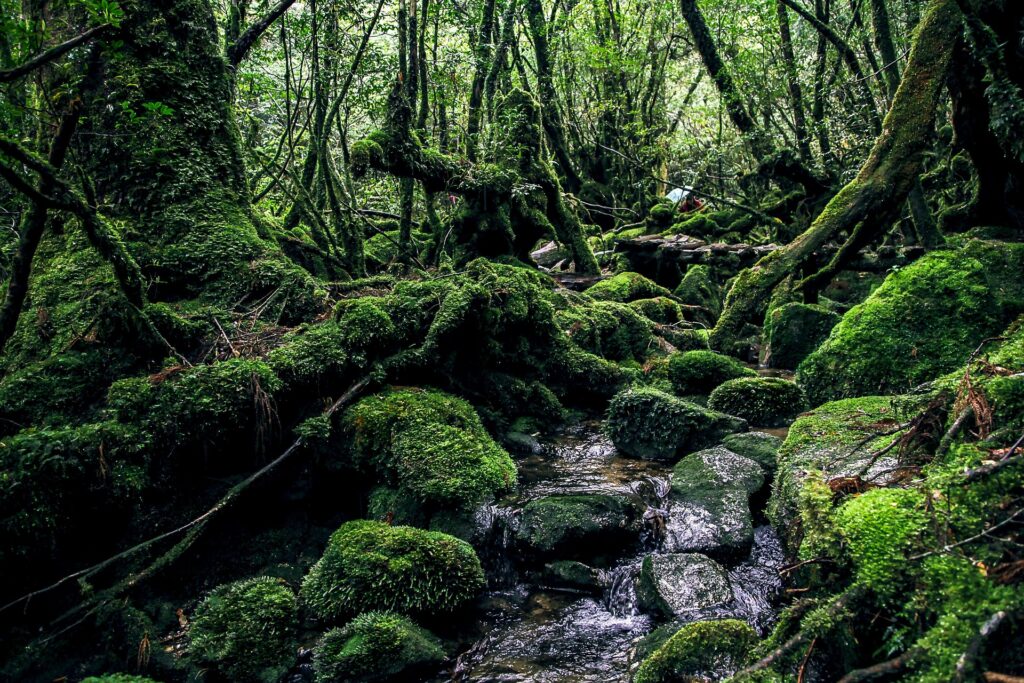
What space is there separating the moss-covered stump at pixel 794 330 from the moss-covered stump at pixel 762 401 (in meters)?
2.03

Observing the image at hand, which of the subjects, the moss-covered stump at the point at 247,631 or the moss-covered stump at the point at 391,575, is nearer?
the moss-covered stump at the point at 247,631

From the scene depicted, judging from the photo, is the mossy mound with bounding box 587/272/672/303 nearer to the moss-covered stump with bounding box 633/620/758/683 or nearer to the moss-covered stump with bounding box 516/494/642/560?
the moss-covered stump with bounding box 516/494/642/560

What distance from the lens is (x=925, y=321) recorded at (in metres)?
5.68

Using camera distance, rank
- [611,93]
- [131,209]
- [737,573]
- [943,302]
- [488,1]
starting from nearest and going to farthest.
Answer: [737,573], [943,302], [131,209], [488,1], [611,93]

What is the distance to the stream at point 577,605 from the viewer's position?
347cm

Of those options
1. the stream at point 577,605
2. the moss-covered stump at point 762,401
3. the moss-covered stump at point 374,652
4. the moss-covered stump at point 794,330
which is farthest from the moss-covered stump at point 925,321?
the moss-covered stump at point 374,652

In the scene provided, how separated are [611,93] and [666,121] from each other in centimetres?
465

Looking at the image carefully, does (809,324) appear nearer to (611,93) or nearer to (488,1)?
(488,1)

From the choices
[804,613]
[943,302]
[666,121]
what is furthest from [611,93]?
[804,613]

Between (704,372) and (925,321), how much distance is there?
9.55ft

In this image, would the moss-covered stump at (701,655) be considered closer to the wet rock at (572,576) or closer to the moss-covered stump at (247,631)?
the wet rock at (572,576)

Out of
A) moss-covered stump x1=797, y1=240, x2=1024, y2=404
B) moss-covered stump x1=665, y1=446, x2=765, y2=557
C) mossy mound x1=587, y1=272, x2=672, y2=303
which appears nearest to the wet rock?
moss-covered stump x1=665, y1=446, x2=765, y2=557

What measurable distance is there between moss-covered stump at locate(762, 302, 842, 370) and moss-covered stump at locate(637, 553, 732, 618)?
5.56 meters

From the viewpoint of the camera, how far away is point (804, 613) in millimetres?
2643
